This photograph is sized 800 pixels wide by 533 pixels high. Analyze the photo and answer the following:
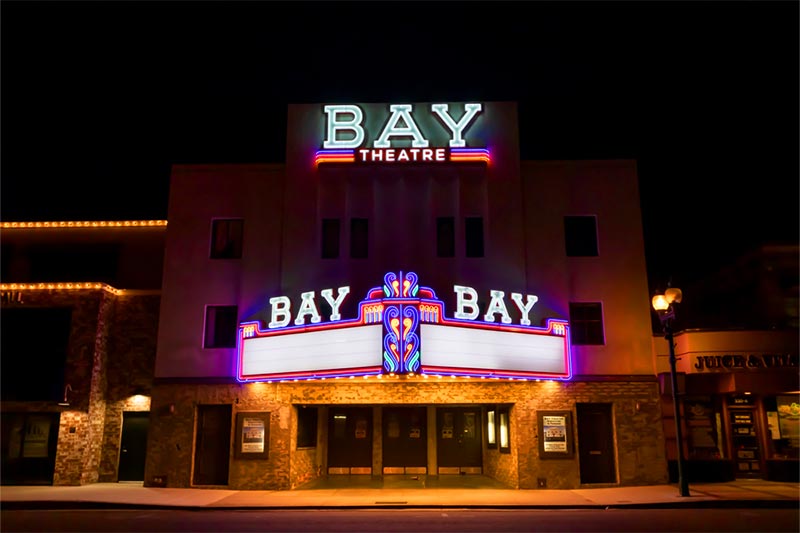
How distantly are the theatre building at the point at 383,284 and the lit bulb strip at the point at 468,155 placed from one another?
0.08 metres

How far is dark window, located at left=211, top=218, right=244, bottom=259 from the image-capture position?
68.9 feet

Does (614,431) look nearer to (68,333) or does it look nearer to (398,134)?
(398,134)

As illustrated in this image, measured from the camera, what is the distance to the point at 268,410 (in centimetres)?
1955

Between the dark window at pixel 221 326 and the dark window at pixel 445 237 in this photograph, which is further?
the dark window at pixel 445 237

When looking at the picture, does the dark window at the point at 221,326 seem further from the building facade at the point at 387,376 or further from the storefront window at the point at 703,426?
the storefront window at the point at 703,426

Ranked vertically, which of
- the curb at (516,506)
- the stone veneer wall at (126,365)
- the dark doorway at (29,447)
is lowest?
the curb at (516,506)

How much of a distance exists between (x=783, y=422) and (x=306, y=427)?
661 inches

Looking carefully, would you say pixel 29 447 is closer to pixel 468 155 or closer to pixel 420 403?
pixel 420 403

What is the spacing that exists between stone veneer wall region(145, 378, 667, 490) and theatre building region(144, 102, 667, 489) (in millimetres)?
51

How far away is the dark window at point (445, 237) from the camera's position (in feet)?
67.4

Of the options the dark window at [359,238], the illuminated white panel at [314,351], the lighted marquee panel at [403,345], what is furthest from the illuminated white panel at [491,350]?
the dark window at [359,238]

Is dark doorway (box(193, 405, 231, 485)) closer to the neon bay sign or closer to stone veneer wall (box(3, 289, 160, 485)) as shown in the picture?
stone veneer wall (box(3, 289, 160, 485))

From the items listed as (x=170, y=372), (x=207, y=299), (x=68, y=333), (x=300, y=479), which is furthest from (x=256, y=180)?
(x=300, y=479)

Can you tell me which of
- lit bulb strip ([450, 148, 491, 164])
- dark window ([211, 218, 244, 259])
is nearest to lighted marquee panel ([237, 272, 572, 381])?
dark window ([211, 218, 244, 259])
